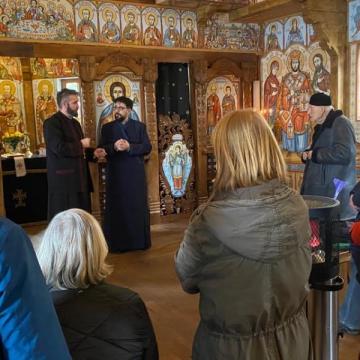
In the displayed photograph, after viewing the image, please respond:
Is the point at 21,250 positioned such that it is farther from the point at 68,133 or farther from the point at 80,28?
the point at 80,28

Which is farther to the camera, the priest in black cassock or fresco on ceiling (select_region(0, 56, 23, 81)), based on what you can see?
fresco on ceiling (select_region(0, 56, 23, 81))

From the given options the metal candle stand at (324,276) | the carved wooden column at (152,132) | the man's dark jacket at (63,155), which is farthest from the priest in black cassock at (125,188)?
the metal candle stand at (324,276)

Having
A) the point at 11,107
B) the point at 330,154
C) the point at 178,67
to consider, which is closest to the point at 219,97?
the point at 178,67

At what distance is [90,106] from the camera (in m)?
6.31

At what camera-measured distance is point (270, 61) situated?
7.33 m

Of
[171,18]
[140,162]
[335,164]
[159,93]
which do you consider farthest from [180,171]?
[335,164]

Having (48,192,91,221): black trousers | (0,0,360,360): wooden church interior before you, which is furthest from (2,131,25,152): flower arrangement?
(48,192,91,221): black trousers

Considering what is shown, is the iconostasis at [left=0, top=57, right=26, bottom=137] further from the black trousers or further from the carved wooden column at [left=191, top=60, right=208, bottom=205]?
the black trousers

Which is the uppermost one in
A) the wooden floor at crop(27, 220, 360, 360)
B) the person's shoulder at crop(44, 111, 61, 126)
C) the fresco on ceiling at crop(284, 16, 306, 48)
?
the fresco on ceiling at crop(284, 16, 306, 48)

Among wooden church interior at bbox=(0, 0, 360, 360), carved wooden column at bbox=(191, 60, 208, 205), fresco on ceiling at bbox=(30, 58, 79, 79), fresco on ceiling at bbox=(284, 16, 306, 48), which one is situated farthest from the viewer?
fresco on ceiling at bbox=(30, 58, 79, 79)

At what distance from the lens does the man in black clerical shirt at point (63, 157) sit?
4.88m

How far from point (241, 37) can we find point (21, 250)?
6.83 m

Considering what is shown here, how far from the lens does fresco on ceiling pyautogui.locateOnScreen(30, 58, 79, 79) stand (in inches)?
325

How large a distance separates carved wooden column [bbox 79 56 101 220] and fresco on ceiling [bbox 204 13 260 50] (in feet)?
5.75
